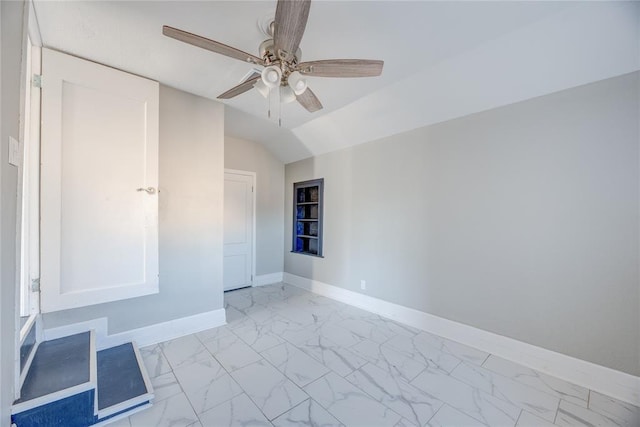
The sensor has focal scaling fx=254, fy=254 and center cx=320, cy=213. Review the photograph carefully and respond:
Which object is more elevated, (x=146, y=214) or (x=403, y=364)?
(x=146, y=214)

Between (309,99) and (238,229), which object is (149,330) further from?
(309,99)

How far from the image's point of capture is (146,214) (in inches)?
93.9

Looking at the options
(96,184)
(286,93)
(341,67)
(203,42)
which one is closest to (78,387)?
(96,184)

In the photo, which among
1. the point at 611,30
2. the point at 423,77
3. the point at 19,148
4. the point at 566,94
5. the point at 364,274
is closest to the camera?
the point at 19,148

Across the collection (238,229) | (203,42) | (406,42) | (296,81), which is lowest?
(238,229)

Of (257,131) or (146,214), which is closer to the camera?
(146,214)

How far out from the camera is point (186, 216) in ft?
9.09

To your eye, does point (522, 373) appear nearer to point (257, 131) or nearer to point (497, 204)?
point (497, 204)

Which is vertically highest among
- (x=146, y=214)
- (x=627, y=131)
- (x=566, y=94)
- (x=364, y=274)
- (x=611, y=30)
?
(x=611, y=30)

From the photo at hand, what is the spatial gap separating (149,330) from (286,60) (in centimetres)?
275

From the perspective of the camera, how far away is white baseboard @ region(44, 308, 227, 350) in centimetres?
216

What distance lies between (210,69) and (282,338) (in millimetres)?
2727

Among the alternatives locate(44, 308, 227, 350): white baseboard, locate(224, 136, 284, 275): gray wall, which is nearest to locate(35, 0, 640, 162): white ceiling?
locate(224, 136, 284, 275): gray wall

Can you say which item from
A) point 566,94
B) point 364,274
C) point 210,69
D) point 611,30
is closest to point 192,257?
point 210,69
